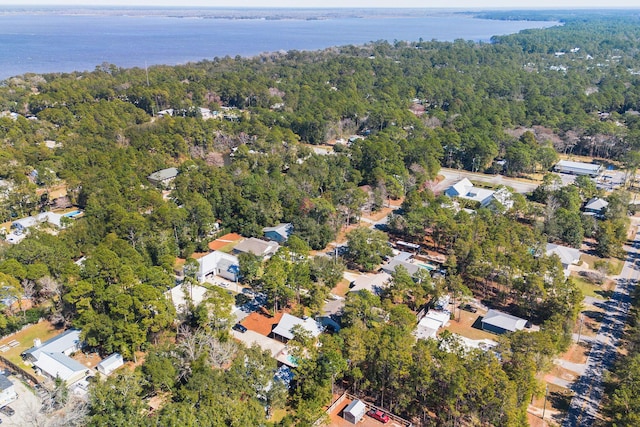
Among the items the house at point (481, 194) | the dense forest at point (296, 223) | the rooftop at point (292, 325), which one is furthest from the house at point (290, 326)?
the house at point (481, 194)

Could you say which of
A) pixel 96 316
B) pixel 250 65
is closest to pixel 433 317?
pixel 96 316

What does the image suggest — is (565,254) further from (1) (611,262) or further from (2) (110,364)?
(2) (110,364)

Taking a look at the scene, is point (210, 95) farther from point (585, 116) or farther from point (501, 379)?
point (501, 379)

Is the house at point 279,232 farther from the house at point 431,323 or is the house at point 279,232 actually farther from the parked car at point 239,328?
the house at point 431,323

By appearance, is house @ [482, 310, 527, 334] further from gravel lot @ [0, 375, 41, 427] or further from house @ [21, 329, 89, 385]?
gravel lot @ [0, 375, 41, 427]

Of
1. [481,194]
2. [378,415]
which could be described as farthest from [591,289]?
[378,415]

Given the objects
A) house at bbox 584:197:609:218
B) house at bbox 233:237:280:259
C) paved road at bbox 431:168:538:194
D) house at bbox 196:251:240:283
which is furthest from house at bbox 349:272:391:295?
house at bbox 584:197:609:218
